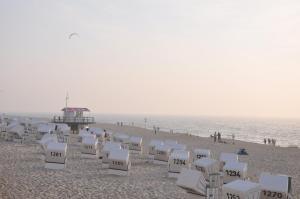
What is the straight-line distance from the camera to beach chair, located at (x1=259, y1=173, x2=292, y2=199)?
1162cm

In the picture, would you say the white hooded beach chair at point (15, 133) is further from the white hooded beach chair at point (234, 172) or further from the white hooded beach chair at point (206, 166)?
the white hooded beach chair at point (234, 172)

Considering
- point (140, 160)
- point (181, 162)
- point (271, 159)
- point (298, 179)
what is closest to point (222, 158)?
point (181, 162)

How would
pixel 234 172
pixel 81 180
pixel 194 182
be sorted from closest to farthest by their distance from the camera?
1. pixel 194 182
2. pixel 234 172
3. pixel 81 180

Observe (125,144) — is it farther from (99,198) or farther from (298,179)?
(99,198)

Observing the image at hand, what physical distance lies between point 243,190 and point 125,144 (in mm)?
17857

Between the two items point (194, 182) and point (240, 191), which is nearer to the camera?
point (240, 191)

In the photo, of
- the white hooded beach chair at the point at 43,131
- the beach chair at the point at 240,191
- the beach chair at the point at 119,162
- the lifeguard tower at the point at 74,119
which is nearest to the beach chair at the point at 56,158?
the beach chair at the point at 119,162

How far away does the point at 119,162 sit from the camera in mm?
17297

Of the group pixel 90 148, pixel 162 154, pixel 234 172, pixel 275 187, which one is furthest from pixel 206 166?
pixel 90 148

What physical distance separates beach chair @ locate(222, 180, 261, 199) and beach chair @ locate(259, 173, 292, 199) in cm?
194

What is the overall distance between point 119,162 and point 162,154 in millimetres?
4168

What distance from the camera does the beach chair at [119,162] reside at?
675 inches

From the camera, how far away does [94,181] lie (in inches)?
608

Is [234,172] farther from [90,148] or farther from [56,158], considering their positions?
[90,148]
